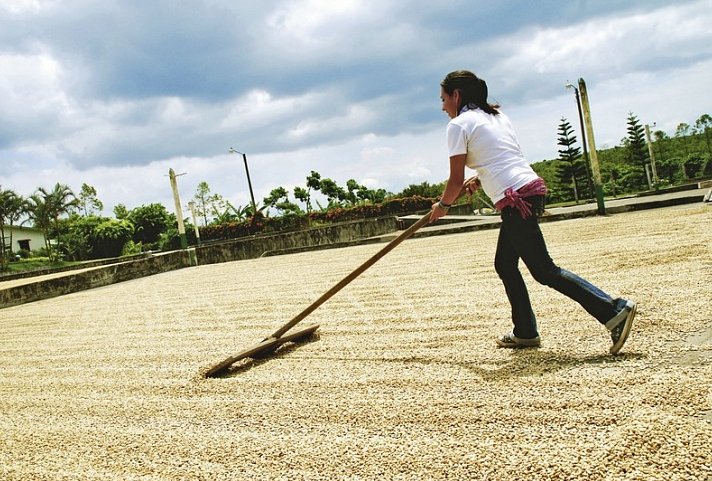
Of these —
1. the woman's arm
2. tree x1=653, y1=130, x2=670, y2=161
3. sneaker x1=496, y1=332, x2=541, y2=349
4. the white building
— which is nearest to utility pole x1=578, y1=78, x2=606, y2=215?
sneaker x1=496, y1=332, x2=541, y2=349

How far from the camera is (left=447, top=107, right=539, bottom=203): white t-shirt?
→ 2.79 m

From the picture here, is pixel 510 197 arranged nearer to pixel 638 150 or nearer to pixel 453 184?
pixel 453 184

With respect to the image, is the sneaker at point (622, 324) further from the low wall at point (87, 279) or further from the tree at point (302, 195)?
the tree at point (302, 195)

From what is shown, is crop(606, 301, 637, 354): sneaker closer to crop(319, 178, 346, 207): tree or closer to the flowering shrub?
the flowering shrub

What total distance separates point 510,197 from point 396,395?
115 centimetres

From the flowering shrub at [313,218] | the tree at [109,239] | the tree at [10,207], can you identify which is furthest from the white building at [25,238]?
the flowering shrub at [313,218]

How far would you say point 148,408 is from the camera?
2832mm

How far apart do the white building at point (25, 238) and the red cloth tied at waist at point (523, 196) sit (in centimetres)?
5842

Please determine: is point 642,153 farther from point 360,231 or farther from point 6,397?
point 6,397

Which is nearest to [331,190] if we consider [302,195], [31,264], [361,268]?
[302,195]

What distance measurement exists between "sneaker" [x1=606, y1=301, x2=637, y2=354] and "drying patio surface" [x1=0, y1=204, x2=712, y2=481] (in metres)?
0.11

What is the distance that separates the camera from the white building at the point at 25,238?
169 feet

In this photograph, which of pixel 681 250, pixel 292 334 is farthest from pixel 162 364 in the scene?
pixel 681 250

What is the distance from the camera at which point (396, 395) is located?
99.6 inches
